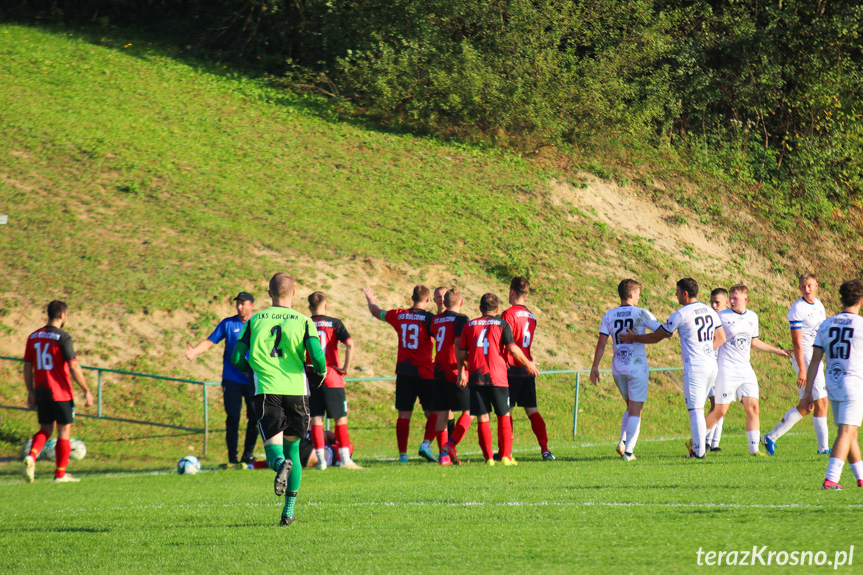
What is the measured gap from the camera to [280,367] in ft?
23.5

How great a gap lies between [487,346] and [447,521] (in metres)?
4.20

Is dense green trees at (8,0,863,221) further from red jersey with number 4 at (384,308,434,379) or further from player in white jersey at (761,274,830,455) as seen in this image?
red jersey with number 4 at (384,308,434,379)

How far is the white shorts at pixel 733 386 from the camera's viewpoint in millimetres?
11289

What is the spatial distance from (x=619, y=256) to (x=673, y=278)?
1.55 m

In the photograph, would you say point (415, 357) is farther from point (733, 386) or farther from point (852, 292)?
point (852, 292)

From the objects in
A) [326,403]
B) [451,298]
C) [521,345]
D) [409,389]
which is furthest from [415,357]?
[521,345]

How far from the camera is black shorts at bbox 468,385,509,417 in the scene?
10.8 m

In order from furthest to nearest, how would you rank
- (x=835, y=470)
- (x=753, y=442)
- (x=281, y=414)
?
(x=753, y=442), (x=835, y=470), (x=281, y=414)

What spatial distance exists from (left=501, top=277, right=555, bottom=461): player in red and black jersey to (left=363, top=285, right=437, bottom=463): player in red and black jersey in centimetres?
108

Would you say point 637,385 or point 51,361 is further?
point 637,385

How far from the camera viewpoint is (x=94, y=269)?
17312 millimetres

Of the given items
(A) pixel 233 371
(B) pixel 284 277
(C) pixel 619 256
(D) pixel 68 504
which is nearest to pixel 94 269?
(A) pixel 233 371

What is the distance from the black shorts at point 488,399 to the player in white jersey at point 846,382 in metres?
4.09

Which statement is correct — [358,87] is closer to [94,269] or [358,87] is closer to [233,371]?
[94,269]
